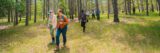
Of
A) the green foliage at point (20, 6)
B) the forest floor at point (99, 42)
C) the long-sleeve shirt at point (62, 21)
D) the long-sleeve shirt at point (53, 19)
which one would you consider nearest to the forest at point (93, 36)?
the forest floor at point (99, 42)

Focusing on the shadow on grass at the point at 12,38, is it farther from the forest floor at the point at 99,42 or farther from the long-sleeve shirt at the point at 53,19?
the long-sleeve shirt at the point at 53,19

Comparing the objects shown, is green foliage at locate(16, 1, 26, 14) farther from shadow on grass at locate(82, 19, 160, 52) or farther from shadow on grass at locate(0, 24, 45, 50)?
A: shadow on grass at locate(82, 19, 160, 52)

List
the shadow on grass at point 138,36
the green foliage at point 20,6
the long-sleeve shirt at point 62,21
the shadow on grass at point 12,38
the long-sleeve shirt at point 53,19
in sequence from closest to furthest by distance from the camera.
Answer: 1. the long-sleeve shirt at point 62,21
2. the long-sleeve shirt at point 53,19
3. the shadow on grass at point 138,36
4. the shadow on grass at point 12,38
5. the green foliage at point 20,6

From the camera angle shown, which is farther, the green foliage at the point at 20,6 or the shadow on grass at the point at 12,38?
the green foliage at the point at 20,6

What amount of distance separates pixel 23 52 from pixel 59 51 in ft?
6.71

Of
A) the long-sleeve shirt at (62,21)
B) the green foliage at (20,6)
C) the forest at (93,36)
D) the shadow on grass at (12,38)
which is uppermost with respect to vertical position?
the green foliage at (20,6)

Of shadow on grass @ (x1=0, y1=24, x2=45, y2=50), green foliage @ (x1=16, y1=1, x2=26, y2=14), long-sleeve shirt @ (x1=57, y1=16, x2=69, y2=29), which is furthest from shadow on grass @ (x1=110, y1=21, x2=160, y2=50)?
green foliage @ (x1=16, y1=1, x2=26, y2=14)

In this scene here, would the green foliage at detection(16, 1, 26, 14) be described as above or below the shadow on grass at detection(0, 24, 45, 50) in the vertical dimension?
above

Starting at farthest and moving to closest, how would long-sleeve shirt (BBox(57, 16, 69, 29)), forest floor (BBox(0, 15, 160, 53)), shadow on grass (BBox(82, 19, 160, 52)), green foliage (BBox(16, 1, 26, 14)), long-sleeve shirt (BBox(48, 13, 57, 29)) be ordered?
green foliage (BBox(16, 1, 26, 14)) → shadow on grass (BBox(82, 19, 160, 52)) → long-sleeve shirt (BBox(48, 13, 57, 29)) → forest floor (BBox(0, 15, 160, 53)) → long-sleeve shirt (BBox(57, 16, 69, 29))

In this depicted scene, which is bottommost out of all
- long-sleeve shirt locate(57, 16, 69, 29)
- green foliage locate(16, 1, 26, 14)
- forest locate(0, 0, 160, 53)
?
forest locate(0, 0, 160, 53)

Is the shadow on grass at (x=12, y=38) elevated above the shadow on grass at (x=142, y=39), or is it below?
below

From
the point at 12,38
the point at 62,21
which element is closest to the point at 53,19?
the point at 62,21

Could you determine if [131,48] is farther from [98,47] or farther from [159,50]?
[98,47]

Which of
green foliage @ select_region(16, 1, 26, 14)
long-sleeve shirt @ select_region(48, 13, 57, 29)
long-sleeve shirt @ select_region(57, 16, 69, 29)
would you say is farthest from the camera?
green foliage @ select_region(16, 1, 26, 14)
